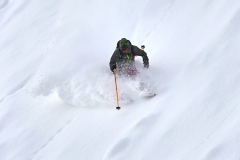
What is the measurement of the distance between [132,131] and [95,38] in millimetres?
4258

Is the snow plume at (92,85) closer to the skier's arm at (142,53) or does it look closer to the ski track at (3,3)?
the skier's arm at (142,53)

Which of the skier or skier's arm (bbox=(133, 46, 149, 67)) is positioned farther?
skier's arm (bbox=(133, 46, 149, 67))

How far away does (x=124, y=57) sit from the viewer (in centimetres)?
846

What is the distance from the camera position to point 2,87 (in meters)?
10.7

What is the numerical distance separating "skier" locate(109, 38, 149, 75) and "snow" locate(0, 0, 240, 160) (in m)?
0.25

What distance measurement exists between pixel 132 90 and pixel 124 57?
2.82 ft

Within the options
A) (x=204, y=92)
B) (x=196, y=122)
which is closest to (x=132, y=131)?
(x=196, y=122)

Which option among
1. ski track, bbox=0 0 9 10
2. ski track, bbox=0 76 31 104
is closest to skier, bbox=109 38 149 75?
ski track, bbox=0 76 31 104

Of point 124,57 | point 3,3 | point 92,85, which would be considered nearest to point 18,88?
point 92,85

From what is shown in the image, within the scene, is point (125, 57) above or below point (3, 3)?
below

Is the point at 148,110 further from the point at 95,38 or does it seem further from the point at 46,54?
the point at 46,54

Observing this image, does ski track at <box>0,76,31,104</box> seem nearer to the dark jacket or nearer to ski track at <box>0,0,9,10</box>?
the dark jacket

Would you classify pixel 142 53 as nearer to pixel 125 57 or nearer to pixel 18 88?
pixel 125 57

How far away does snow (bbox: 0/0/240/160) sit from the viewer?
7270 mm
